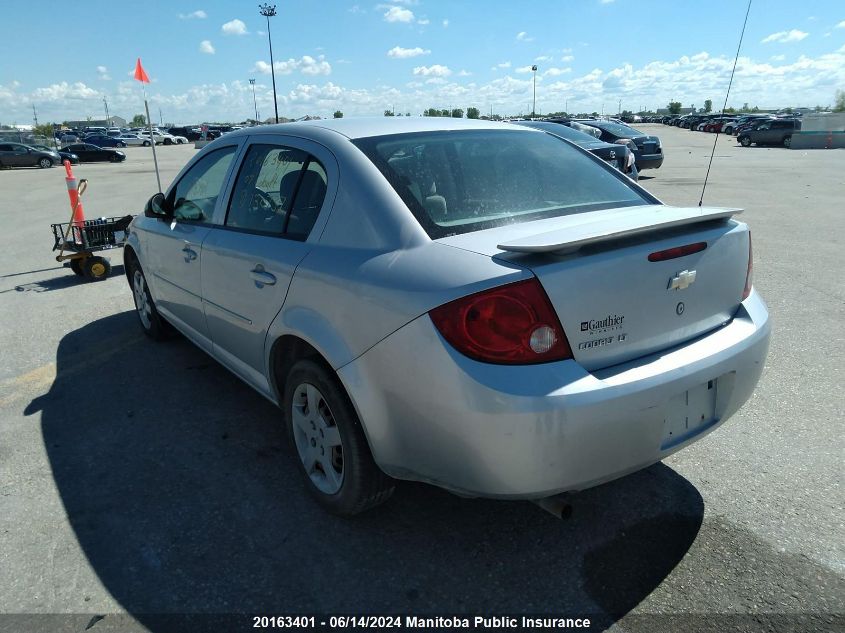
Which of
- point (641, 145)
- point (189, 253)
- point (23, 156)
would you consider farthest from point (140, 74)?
point (23, 156)

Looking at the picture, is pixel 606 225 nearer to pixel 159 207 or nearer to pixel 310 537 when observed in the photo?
pixel 310 537

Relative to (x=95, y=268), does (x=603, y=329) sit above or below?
above

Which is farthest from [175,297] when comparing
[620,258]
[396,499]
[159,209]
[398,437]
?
[620,258]

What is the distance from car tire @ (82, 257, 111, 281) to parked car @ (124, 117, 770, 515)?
4.70 metres

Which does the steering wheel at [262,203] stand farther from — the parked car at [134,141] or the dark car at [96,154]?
the parked car at [134,141]

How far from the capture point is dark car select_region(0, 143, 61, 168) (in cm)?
3241

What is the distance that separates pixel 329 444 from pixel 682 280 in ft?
5.32

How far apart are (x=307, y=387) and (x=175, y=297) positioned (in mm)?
1954

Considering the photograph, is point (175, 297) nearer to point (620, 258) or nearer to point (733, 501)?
point (620, 258)

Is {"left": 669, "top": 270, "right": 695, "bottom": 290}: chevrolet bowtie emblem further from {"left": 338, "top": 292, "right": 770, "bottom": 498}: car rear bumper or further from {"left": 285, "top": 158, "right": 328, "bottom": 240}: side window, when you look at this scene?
{"left": 285, "top": 158, "right": 328, "bottom": 240}: side window

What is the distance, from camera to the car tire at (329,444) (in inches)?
100

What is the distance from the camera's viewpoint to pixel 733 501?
284cm

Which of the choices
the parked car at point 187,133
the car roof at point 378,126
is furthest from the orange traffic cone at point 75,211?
the parked car at point 187,133

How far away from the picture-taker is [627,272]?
7.32 ft
